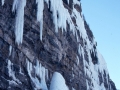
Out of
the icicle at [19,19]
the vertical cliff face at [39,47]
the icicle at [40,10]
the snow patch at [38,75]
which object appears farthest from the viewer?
the icicle at [40,10]

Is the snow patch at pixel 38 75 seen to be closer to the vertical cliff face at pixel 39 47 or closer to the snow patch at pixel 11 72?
the vertical cliff face at pixel 39 47

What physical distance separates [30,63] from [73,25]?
1043cm

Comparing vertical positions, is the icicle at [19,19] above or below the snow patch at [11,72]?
above

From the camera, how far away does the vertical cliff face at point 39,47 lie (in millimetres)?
14695

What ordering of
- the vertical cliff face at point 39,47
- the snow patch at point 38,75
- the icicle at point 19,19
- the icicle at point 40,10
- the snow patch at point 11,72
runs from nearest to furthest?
the snow patch at point 11,72 < the vertical cliff face at point 39,47 < the icicle at point 19,19 < the snow patch at point 38,75 < the icicle at point 40,10

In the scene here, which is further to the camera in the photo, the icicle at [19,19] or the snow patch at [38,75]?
the snow patch at [38,75]

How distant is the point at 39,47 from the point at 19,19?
2.90 meters

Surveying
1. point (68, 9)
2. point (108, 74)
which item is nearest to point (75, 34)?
point (68, 9)

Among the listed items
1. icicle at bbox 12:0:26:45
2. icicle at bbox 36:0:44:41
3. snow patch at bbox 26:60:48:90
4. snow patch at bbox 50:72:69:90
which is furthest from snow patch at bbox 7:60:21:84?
icicle at bbox 36:0:44:41

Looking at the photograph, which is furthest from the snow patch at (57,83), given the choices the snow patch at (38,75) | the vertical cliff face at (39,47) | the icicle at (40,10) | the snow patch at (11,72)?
the icicle at (40,10)

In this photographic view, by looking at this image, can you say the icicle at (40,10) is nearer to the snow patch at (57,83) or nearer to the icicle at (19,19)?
the icicle at (19,19)

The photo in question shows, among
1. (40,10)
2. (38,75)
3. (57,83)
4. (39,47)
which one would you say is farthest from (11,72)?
(40,10)

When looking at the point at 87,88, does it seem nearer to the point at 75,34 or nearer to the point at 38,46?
the point at 75,34

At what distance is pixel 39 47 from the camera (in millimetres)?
17688
